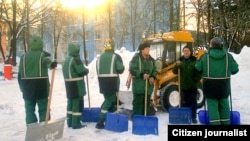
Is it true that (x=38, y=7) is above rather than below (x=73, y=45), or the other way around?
above

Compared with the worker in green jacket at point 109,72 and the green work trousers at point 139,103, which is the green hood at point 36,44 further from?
the green work trousers at point 139,103

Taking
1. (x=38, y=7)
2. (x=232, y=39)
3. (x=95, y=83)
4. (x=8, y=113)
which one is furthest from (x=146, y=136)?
(x=38, y=7)

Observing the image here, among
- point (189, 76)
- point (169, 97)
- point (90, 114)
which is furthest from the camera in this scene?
point (169, 97)

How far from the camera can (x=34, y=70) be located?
6469 millimetres

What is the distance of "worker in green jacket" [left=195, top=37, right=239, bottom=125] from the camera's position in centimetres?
626

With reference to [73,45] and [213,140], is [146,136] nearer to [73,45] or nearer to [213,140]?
[213,140]

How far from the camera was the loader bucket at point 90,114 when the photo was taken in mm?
7977

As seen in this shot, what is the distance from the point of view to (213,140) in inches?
194

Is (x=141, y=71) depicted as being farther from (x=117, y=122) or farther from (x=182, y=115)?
(x=182, y=115)

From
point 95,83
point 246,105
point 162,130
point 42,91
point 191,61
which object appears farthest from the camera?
point 95,83

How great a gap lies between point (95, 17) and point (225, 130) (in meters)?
49.2

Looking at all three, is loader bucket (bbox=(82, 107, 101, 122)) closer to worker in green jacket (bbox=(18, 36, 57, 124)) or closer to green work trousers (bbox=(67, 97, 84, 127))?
green work trousers (bbox=(67, 97, 84, 127))

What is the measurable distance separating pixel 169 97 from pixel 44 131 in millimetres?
3651

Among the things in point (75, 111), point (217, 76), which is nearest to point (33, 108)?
point (75, 111)
